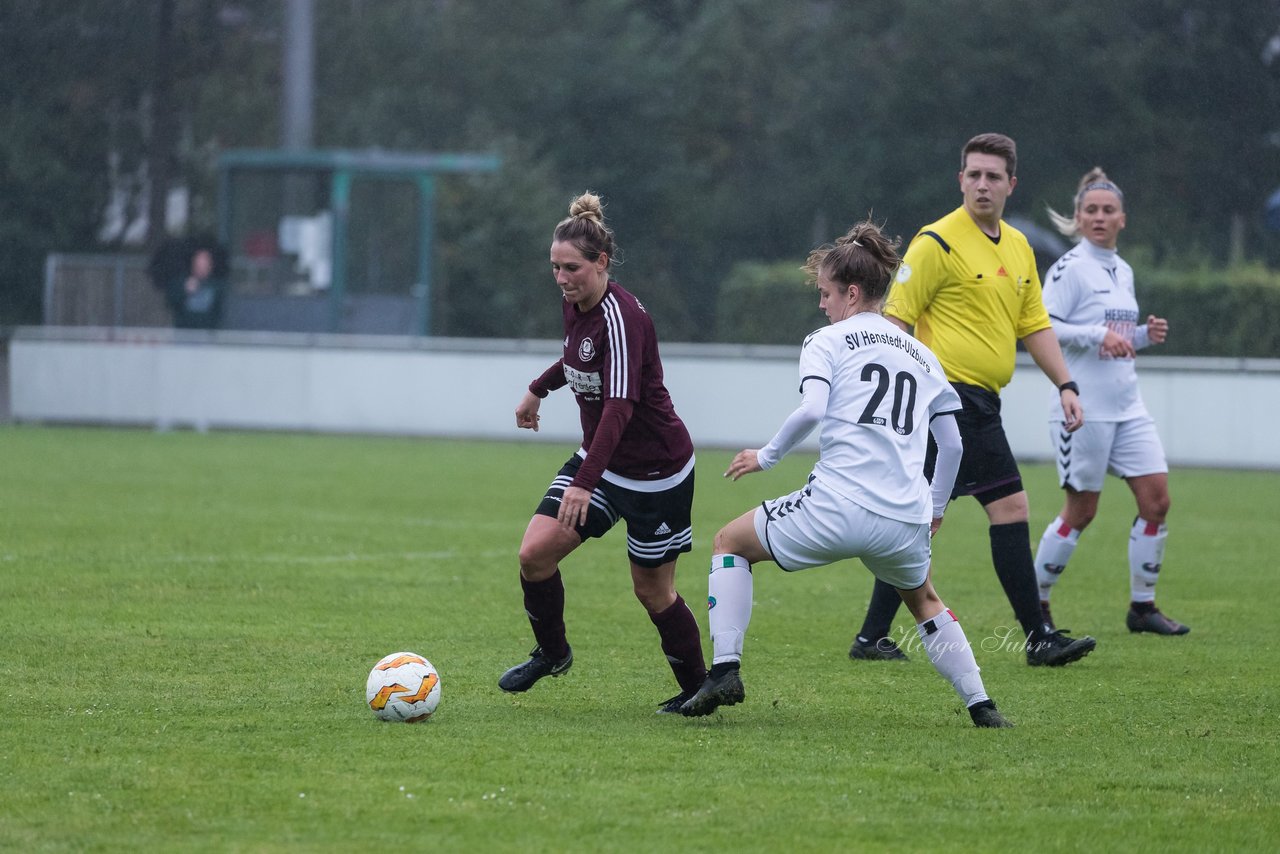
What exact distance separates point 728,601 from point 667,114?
34.4 metres

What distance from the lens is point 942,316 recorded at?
7.38m

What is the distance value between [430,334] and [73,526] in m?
18.7

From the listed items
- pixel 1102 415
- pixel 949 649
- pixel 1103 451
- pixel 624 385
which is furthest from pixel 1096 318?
pixel 624 385

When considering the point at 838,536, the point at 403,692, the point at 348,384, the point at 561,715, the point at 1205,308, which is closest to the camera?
the point at 838,536

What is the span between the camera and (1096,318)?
28.2 feet

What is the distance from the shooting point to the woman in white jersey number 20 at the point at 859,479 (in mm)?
5664

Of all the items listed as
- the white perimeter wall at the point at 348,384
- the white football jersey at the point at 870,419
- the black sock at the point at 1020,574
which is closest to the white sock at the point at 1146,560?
the black sock at the point at 1020,574

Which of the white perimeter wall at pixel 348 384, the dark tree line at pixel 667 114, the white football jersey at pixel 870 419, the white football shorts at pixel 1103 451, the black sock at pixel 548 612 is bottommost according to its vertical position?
the white perimeter wall at pixel 348 384

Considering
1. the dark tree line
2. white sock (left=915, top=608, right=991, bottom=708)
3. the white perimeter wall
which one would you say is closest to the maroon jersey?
white sock (left=915, top=608, right=991, bottom=708)

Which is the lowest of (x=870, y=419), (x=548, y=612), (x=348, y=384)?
(x=348, y=384)

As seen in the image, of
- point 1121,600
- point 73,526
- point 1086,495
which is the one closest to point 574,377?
point 1086,495

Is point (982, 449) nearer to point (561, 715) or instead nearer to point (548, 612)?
point (548, 612)

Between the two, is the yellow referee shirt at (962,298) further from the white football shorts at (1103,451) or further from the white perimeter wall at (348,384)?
the white perimeter wall at (348,384)

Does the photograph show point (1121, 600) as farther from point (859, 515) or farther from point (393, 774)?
point (393, 774)
